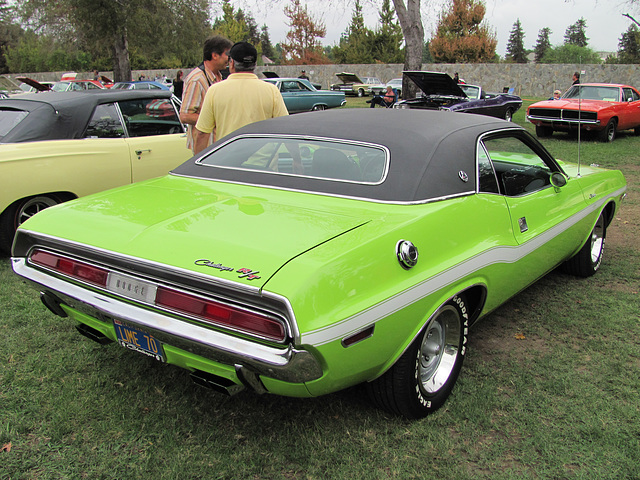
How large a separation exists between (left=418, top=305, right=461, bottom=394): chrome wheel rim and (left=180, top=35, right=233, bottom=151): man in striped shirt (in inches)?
111

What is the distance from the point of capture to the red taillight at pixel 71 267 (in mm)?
2334

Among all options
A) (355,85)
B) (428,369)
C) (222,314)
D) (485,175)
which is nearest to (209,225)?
(222,314)

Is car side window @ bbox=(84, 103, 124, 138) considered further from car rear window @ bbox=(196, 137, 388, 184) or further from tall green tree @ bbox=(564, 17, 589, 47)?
tall green tree @ bbox=(564, 17, 589, 47)

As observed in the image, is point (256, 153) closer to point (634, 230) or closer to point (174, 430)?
point (174, 430)

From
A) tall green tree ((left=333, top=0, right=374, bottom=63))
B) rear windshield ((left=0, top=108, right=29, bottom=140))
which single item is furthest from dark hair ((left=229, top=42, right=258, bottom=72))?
tall green tree ((left=333, top=0, right=374, bottom=63))

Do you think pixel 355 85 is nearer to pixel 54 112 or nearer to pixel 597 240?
pixel 54 112

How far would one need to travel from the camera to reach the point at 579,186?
393 centimetres

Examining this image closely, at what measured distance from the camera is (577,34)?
9144cm

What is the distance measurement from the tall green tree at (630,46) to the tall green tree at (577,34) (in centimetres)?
1981

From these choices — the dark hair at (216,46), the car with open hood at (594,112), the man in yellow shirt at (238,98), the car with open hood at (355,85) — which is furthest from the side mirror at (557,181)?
the car with open hood at (355,85)

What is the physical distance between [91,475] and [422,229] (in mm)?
1748

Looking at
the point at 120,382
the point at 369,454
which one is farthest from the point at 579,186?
the point at 120,382

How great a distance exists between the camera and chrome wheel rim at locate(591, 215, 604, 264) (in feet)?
14.8

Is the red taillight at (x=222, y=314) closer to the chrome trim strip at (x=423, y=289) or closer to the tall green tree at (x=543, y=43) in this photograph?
the chrome trim strip at (x=423, y=289)
